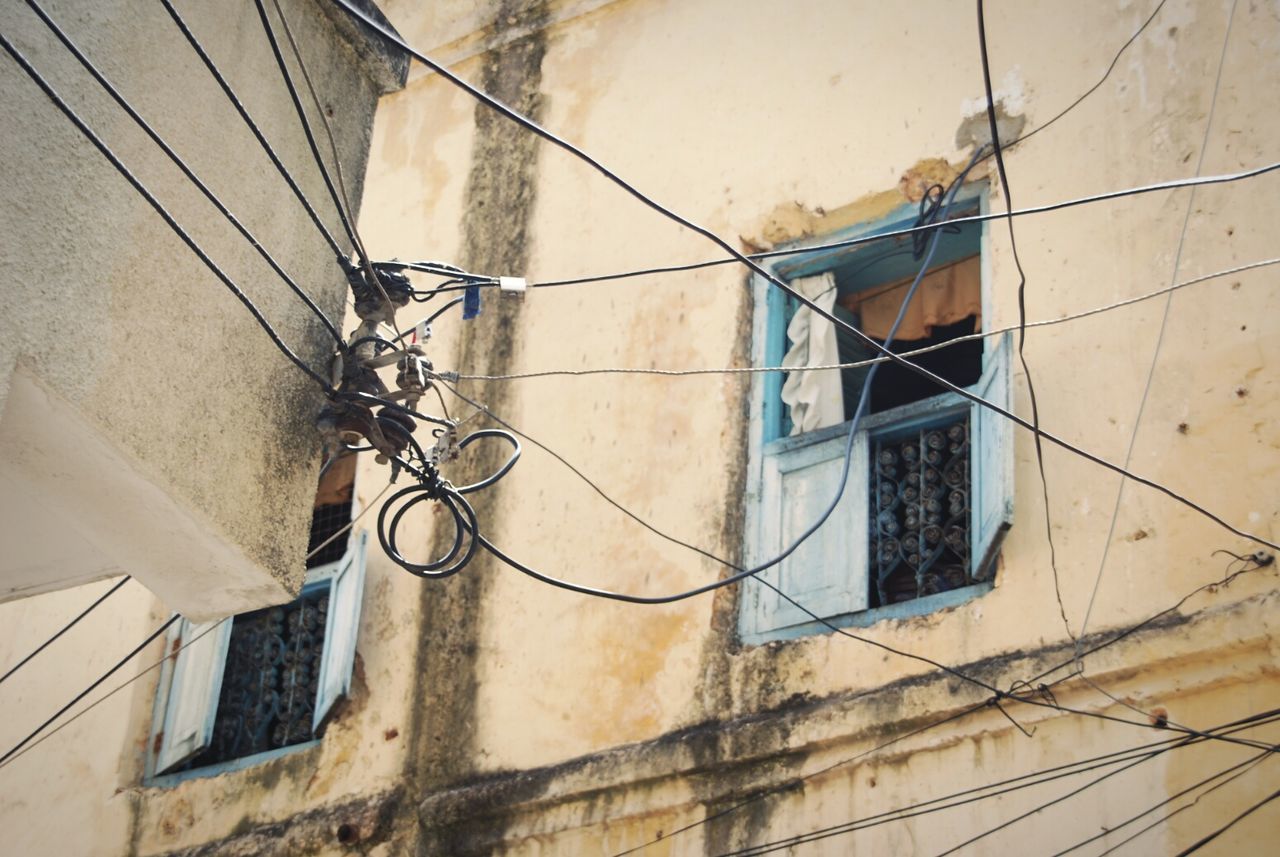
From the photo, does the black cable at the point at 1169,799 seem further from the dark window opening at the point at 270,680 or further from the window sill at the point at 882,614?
the dark window opening at the point at 270,680

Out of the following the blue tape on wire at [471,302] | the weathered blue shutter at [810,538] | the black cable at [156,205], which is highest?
the blue tape on wire at [471,302]

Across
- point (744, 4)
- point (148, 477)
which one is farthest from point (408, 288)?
point (744, 4)

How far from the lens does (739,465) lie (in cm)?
691

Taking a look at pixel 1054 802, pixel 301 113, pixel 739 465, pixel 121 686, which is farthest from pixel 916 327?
pixel 121 686

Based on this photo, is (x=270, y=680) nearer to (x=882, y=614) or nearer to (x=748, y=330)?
(x=748, y=330)

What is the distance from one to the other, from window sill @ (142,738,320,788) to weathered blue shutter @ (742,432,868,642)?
6.89 feet

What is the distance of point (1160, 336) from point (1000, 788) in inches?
63.3

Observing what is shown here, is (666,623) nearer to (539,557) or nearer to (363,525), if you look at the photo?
(539,557)

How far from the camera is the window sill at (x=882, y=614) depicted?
19.8 feet

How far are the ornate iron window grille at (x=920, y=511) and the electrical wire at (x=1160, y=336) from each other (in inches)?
20.6

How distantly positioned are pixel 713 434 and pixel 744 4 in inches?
82.6

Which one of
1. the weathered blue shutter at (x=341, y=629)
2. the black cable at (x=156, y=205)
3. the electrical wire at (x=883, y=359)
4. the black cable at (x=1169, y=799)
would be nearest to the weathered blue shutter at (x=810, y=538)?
the electrical wire at (x=883, y=359)

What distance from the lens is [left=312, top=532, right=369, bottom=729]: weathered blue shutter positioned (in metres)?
7.35

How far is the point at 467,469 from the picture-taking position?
7.75 metres
